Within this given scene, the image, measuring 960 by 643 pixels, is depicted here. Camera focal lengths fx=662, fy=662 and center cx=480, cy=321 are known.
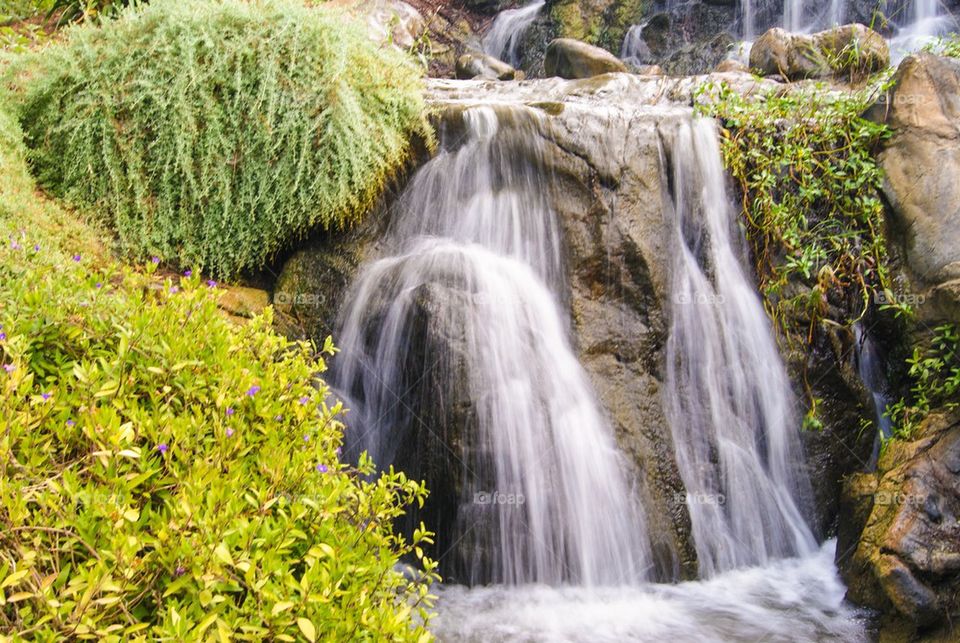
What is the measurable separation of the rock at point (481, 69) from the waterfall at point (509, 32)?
1997mm

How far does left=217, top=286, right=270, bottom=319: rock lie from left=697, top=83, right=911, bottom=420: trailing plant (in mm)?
3900

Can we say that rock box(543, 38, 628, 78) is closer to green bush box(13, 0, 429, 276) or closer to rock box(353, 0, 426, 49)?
rock box(353, 0, 426, 49)

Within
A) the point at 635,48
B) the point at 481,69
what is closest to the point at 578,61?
the point at 481,69

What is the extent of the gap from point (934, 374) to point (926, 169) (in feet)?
5.32

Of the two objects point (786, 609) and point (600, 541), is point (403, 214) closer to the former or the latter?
point (600, 541)

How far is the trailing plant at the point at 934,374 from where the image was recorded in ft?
14.5

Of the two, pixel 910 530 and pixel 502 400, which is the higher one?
pixel 502 400

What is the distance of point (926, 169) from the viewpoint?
506 cm

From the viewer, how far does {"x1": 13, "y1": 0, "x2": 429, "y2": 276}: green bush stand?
468cm

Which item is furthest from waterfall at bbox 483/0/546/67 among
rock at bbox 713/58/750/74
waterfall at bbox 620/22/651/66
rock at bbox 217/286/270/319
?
rock at bbox 217/286/270/319

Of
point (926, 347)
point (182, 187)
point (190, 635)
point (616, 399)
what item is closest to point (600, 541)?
point (616, 399)

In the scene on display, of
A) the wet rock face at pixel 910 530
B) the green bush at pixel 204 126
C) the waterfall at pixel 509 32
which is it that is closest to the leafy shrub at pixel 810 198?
the wet rock face at pixel 910 530

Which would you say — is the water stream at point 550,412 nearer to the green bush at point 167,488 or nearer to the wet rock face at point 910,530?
the wet rock face at point 910,530

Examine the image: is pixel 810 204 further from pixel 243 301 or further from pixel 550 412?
pixel 243 301
